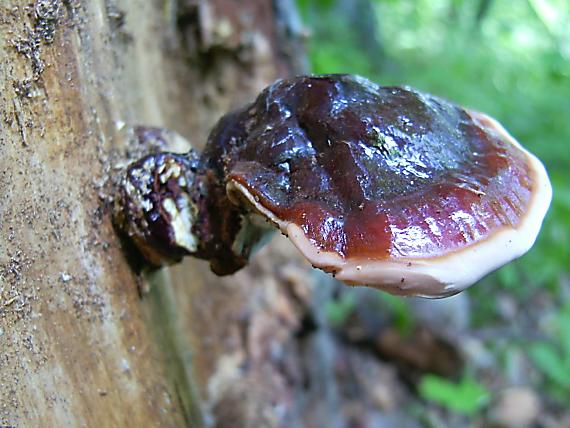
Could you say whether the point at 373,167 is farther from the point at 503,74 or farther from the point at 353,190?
the point at 503,74

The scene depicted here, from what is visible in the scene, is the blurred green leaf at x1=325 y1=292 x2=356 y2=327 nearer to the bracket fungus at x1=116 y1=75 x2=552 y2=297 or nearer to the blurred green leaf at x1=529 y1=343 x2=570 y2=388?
the blurred green leaf at x1=529 y1=343 x2=570 y2=388

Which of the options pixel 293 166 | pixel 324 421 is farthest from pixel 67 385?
pixel 324 421

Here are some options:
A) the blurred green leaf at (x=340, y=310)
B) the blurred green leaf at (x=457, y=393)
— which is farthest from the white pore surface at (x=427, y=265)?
the blurred green leaf at (x=340, y=310)

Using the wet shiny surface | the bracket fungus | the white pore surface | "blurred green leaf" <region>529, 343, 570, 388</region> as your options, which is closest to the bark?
the bracket fungus

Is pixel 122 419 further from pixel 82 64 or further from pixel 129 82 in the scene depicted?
pixel 129 82

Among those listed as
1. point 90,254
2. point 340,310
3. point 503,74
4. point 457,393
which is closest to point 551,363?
point 457,393

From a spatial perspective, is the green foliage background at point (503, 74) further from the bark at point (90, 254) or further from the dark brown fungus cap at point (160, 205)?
the dark brown fungus cap at point (160, 205)

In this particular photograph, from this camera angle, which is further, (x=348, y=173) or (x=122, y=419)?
(x=122, y=419)

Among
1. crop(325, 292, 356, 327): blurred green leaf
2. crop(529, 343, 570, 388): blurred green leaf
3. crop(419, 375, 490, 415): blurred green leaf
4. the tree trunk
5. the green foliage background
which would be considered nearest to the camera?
the tree trunk
